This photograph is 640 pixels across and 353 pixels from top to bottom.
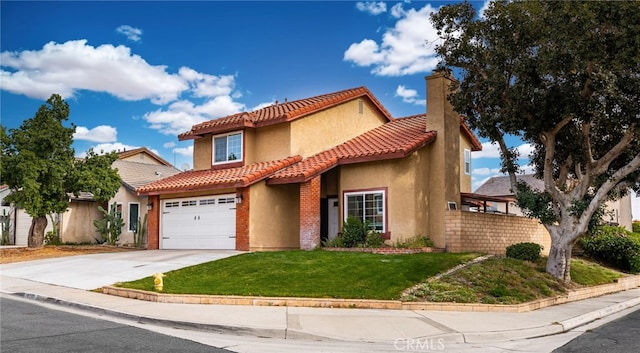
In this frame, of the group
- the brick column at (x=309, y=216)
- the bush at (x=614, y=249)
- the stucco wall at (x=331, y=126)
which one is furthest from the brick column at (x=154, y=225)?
the bush at (x=614, y=249)

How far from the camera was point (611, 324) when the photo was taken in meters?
12.3

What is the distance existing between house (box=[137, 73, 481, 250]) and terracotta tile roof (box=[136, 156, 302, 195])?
0.06 m

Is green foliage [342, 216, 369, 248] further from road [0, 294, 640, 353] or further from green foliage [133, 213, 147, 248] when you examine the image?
green foliage [133, 213, 147, 248]

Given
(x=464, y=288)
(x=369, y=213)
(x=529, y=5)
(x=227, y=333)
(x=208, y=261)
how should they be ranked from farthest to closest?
(x=369, y=213)
(x=208, y=261)
(x=529, y=5)
(x=464, y=288)
(x=227, y=333)

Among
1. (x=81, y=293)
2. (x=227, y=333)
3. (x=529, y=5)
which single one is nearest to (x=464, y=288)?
(x=227, y=333)

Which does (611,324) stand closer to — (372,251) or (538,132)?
(538,132)

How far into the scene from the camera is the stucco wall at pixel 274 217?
21.7 meters

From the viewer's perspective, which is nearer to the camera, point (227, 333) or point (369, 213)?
point (227, 333)

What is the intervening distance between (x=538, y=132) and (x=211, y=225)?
12.9 meters

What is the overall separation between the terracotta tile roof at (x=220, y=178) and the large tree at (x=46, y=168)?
7.47ft

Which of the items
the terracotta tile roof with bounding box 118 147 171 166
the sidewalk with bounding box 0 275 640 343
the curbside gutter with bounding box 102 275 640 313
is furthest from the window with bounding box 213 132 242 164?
the terracotta tile roof with bounding box 118 147 171 166

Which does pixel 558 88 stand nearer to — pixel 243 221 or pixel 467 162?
pixel 467 162

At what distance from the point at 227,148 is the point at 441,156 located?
966cm

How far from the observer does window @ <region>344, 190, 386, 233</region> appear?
68.7ft
